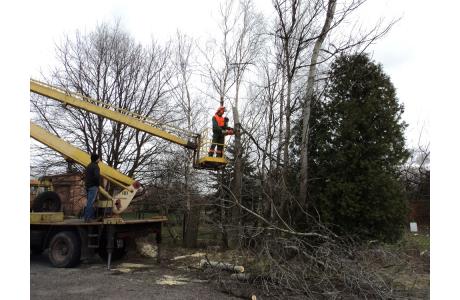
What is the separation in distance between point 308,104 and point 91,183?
19.9 ft

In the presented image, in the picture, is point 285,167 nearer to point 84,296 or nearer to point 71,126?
point 84,296

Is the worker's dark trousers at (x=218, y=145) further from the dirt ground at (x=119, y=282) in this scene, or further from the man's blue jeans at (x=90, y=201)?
the man's blue jeans at (x=90, y=201)

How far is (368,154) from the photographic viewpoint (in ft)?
32.9

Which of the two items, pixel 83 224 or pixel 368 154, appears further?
pixel 368 154

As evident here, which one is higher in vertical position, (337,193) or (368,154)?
(368,154)

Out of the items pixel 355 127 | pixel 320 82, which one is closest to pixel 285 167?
pixel 355 127

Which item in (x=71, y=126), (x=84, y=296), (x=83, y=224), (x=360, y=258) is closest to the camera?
(x=84, y=296)

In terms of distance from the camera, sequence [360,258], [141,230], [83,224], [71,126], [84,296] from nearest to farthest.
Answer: [84,296] < [360,258] < [83,224] < [141,230] < [71,126]

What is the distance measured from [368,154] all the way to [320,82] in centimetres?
259

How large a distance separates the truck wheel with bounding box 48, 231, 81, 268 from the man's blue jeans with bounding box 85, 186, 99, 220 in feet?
1.98

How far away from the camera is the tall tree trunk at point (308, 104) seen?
1019 centimetres

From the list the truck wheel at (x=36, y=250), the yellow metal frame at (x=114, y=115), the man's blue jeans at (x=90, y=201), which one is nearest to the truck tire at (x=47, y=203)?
the truck wheel at (x=36, y=250)

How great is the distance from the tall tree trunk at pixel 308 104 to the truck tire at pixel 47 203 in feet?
23.0

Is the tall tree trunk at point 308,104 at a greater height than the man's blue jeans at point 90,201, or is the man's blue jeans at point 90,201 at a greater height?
the tall tree trunk at point 308,104
